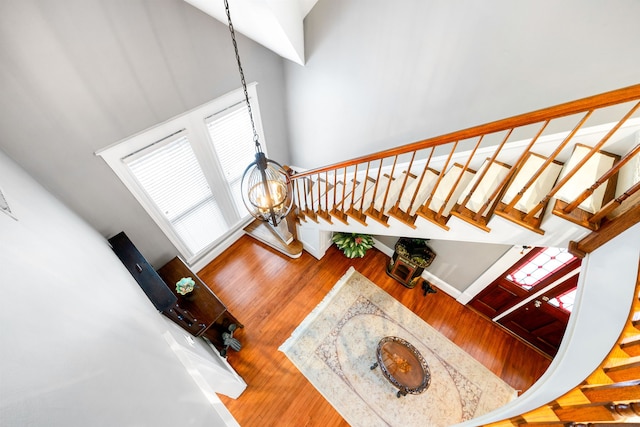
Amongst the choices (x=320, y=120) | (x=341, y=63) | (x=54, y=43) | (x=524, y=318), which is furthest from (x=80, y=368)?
(x=524, y=318)

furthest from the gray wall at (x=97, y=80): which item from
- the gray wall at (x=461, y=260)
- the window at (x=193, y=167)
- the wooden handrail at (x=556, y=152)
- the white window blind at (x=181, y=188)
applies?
the gray wall at (x=461, y=260)

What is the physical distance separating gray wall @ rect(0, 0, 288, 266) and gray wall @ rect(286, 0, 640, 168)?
1139mm

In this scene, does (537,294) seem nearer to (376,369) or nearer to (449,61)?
(376,369)

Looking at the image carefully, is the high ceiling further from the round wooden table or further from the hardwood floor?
the round wooden table

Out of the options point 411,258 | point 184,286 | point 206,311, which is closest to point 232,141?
point 184,286

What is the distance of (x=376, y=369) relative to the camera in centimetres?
306

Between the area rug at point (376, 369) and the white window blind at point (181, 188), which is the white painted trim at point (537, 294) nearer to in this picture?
the area rug at point (376, 369)

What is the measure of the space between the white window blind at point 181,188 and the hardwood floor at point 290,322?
723 mm

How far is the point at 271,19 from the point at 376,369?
3939 mm

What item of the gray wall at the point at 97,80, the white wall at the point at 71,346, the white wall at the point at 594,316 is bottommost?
the white wall at the point at 71,346

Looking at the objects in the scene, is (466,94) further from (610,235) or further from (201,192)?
(201,192)

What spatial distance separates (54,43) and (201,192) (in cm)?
181

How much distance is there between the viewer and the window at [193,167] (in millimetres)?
2534

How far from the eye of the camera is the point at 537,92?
1.99m
